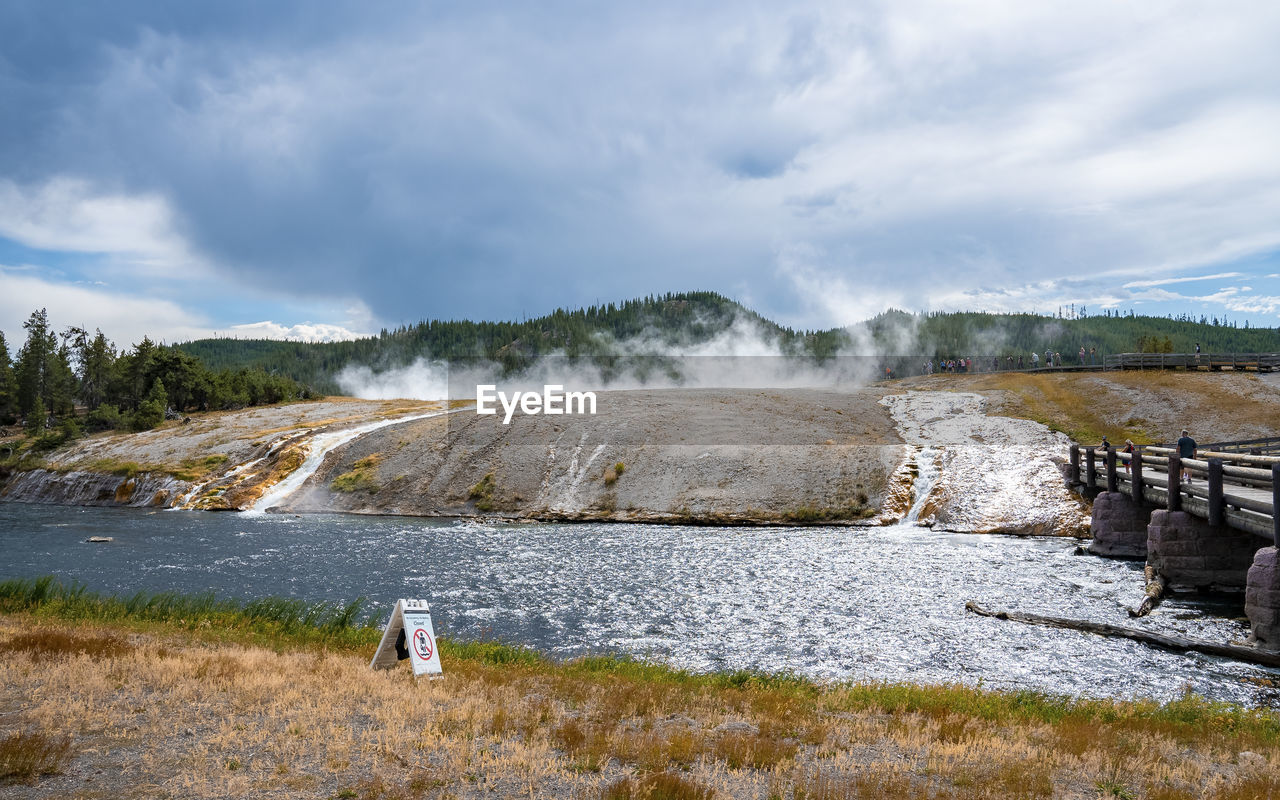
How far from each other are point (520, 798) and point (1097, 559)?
3425cm

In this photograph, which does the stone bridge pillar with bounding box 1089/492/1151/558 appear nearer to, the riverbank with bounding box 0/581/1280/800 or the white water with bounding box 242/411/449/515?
the riverbank with bounding box 0/581/1280/800

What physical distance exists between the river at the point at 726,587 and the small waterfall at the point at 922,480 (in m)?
3.13

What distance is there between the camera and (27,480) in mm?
79312

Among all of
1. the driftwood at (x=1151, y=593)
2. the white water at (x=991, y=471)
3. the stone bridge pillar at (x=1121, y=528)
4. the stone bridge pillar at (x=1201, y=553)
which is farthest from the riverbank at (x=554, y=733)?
the white water at (x=991, y=471)

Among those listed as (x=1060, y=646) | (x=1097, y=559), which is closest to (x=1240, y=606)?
(x=1060, y=646)

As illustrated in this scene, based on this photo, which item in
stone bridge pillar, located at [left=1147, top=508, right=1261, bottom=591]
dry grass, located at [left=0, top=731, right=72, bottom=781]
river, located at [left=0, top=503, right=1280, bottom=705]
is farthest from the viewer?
stone bridge pillar, located at [left=1147, top=508, right=1261, bottom=591]

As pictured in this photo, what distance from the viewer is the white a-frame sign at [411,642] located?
16141mm

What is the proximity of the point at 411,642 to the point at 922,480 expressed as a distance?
45771mm

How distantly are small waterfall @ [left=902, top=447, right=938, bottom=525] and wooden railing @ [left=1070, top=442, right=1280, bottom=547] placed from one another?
14.3m

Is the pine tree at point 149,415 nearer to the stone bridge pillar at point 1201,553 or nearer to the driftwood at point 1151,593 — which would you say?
the driftwood at point 1151,593

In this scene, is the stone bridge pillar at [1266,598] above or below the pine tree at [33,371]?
below

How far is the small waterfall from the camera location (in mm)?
50250

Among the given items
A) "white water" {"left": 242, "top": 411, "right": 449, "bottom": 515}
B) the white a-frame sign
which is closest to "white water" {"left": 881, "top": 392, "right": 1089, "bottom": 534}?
the white a-frame sign

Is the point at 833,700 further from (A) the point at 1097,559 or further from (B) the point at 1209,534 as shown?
(A) the point at 1097,559
